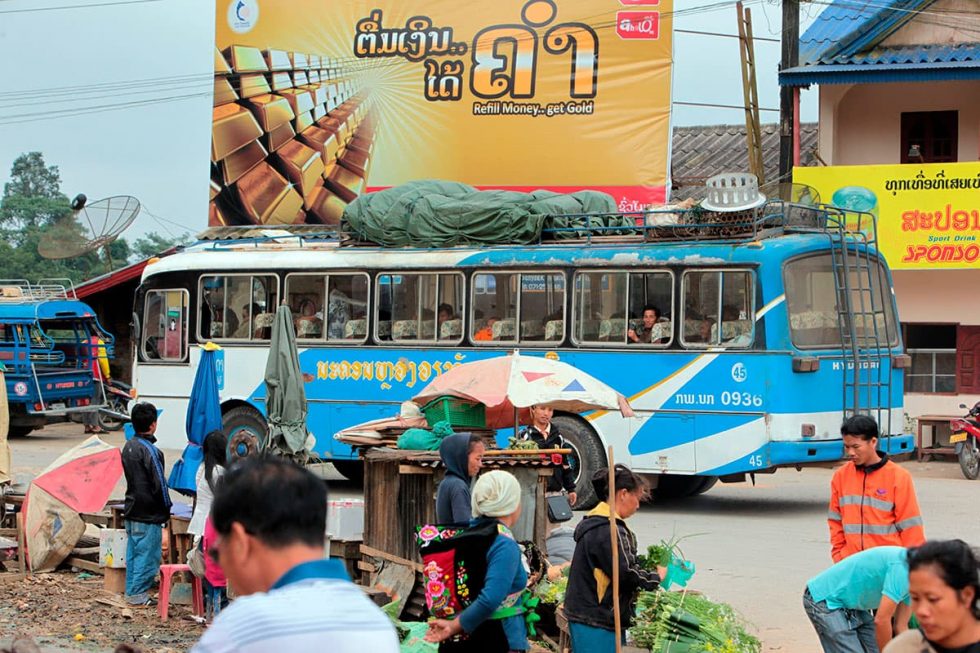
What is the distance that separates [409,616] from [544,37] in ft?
55.8

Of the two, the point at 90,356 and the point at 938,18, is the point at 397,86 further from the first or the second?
the point at 938,18

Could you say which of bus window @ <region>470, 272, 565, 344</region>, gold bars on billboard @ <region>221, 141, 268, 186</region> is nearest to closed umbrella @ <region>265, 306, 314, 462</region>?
bus window @ <region>470, 272, 565, 344</region>

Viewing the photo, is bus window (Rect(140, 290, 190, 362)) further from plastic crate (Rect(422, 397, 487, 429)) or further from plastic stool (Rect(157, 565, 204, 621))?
plastic stool (Rect(157, 565, 204, 621))

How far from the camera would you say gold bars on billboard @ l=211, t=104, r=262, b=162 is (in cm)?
2706

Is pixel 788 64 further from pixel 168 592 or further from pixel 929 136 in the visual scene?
pixel 168 592

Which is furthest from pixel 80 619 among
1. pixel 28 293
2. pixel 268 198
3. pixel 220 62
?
pixel 220 62

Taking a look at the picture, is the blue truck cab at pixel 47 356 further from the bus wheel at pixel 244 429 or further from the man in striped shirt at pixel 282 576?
the man in striped shirt at pixel 282 576

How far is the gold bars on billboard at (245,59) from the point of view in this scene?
88.5 feet

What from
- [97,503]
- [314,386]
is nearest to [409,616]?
[97,503]

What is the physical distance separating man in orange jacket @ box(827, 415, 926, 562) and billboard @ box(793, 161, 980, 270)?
13843mm

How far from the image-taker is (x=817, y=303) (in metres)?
15.0

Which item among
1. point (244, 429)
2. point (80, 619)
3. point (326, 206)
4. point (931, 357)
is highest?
point (326, 206)

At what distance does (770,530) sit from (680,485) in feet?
8.88

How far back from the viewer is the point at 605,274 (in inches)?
617
